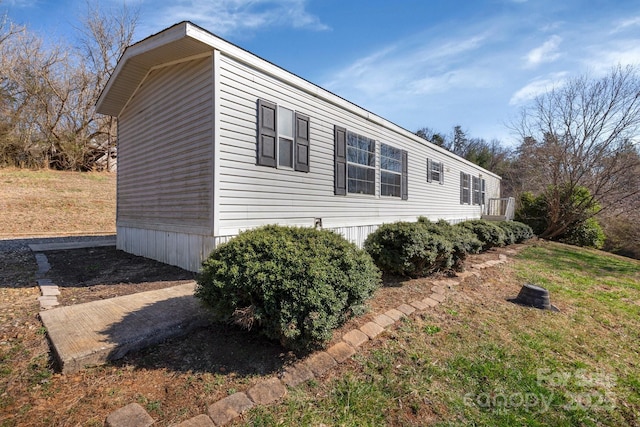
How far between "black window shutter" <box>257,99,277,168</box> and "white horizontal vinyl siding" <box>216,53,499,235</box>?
0.31 ft

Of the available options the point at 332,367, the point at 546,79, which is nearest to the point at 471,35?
the point at 332,367

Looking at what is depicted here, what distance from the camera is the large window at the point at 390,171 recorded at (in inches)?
319

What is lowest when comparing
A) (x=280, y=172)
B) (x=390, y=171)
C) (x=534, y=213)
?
(x=534, y=213)

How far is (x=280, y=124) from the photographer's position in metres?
5.38

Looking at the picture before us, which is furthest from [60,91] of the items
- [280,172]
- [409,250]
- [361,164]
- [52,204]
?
[409,250]

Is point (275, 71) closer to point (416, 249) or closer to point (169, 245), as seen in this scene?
point (169, 245)

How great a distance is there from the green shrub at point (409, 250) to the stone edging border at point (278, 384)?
42.8 inches

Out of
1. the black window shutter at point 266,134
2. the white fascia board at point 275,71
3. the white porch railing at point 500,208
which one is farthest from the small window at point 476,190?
the black window shutter at point 266,134

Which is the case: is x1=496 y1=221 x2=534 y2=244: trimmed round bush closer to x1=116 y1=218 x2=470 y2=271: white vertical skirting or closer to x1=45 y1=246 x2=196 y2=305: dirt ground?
x1=116 y1=218 x2=470 y2=271: white vertical skirting

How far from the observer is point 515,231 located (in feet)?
33.5

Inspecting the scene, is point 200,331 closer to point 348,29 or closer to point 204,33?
point 204,33

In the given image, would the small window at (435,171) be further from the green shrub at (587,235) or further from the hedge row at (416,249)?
the green shrub at (587,235)

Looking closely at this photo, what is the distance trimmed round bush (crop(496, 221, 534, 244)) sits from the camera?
380 inches

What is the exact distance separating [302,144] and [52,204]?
513 inches
